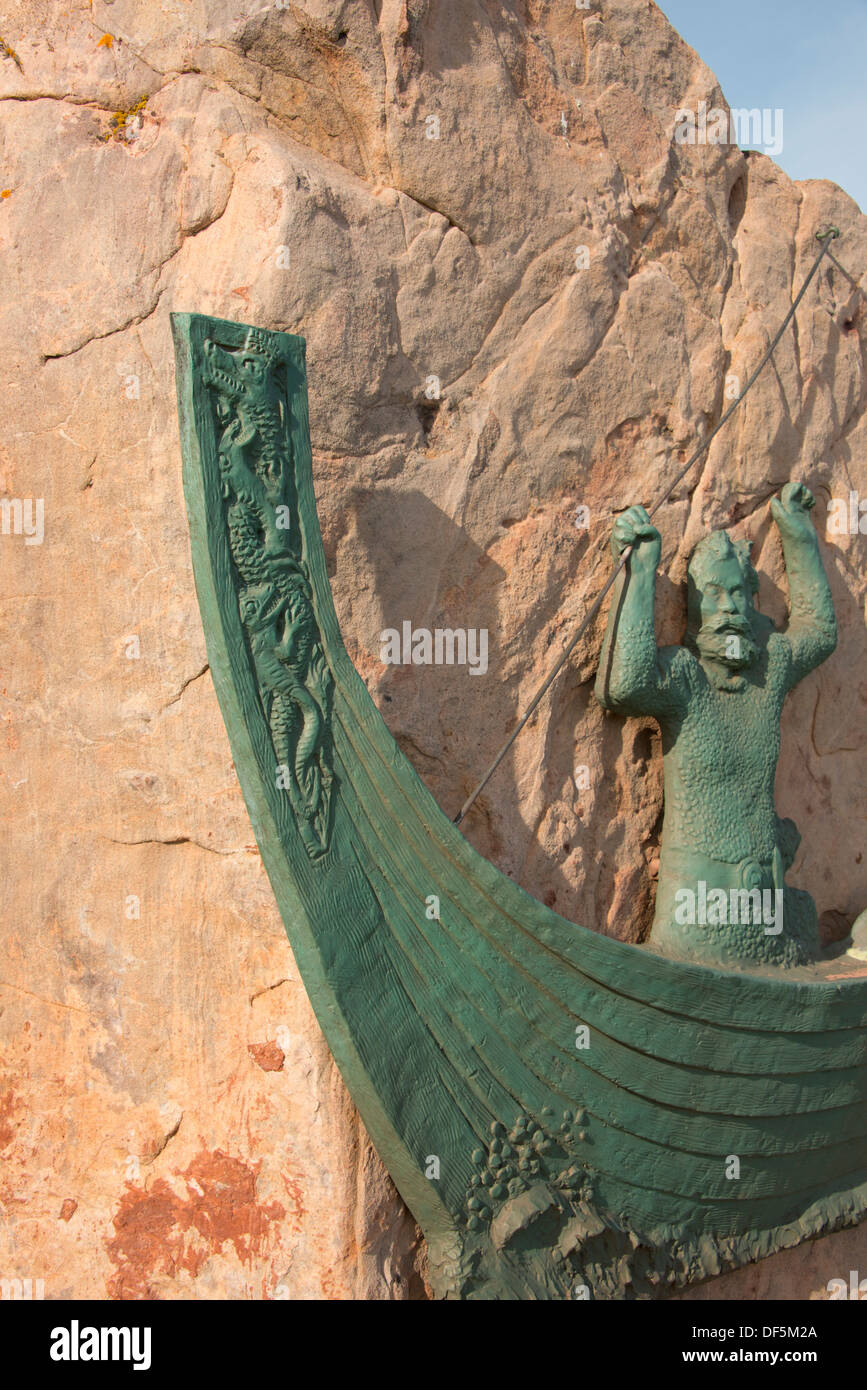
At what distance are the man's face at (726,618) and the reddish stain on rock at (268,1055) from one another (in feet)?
4.76

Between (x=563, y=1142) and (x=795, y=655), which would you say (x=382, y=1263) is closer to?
(x=563, y=1142)

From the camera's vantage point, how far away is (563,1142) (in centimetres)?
254

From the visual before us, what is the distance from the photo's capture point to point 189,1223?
8.54 ft

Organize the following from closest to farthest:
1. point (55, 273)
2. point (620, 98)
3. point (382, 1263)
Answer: point (382, 1263)
point (55, 273)
point (620, 98)

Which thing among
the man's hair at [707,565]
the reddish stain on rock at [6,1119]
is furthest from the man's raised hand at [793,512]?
the reddish stain on rock at [6,1119]

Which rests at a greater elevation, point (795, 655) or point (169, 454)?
point (169, 454)

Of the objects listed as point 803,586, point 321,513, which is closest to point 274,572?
point 321,513

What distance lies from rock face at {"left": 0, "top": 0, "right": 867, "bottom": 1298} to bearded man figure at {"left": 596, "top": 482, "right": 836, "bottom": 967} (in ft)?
0.47

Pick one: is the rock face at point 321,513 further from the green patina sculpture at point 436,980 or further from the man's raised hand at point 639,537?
the green patina sculpture at point 436,980

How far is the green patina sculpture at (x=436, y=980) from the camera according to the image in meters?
2.28

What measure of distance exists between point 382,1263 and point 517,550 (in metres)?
1.63

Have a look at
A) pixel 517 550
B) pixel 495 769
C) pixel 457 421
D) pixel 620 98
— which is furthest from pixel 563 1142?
pixel 620 98

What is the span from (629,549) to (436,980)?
3.82 feet

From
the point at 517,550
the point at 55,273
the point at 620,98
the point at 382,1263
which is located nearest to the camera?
the point at 382,1263
